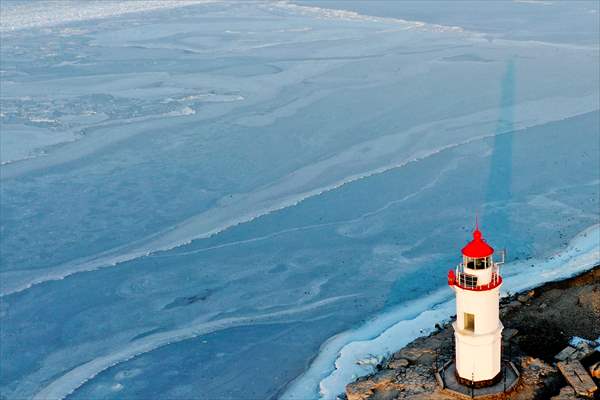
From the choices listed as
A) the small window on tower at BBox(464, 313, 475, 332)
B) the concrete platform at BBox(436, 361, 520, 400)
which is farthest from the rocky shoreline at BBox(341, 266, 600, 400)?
the small window on tower at BBox(464, 313, 475, 332)

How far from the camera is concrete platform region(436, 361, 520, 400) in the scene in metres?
8.98

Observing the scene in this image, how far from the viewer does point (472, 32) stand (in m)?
29.1

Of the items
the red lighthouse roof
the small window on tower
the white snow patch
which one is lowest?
the small window on tower

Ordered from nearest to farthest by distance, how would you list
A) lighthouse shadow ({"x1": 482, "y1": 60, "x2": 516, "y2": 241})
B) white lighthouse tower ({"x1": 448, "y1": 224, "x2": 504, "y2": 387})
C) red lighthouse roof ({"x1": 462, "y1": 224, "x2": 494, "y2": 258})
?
red lighthouse roof ({"x1": 462, "y1": 224, "x2": 494, "y2": 258})
white lighthouse tower ({"x1": 448, "y1": 224, "x2": 504, "y2": 387})
lighthouse shadow ({"x1": 482, "y1": 60, "x2": 516, "y2": 241})

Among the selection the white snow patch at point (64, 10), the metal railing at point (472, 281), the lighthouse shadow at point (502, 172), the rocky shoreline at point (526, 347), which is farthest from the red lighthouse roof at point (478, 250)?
the white snow patch at point (64, 10)

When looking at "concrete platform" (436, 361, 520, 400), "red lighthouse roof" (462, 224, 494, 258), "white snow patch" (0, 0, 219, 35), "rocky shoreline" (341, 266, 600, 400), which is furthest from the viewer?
"white snow patch" (0, 0, 219, 35)

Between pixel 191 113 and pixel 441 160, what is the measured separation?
7338mm

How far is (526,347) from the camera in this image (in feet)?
33.2

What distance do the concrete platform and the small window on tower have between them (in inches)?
31.5

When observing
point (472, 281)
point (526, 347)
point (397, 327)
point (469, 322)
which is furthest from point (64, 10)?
point (472, 281)

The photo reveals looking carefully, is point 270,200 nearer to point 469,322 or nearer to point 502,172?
point 502,172

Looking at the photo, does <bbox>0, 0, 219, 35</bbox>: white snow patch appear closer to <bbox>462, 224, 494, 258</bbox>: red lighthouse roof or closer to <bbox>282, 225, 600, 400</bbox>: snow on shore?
<bbox>282, 225, 600, 400</bbox>: snow on shore

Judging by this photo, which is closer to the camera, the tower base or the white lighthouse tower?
the white lighthouse tower

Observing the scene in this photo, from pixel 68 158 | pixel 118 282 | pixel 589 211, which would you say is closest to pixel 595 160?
pixel 589 211
